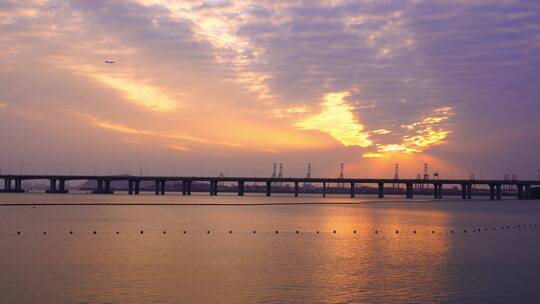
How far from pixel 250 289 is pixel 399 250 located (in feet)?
67.9

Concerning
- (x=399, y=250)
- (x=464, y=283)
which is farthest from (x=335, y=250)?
(x=464, y=283)

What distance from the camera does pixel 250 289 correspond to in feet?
98.8

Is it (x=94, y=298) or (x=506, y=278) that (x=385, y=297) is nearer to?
(x=506, y=278)

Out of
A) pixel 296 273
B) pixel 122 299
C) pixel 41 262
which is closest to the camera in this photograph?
pixel 122 299

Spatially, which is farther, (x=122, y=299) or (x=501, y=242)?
(x=501, y=242)

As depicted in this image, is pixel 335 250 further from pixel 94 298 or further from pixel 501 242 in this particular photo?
pixel 94 298

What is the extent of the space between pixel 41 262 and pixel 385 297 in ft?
66.3

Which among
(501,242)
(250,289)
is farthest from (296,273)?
(501,242)

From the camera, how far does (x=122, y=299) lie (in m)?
27.0

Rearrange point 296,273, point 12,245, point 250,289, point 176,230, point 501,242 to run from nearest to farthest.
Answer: point 250,289, point 296,273, point 12,245, point 501,242, point 176,230

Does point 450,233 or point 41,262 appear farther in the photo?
point 450,233

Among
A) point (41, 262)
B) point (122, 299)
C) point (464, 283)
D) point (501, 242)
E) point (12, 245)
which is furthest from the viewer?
point (501, 242)

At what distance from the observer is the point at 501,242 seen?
5594 cm

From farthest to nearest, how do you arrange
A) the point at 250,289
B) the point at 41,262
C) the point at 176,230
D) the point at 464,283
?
the point at 176,230 → the point at 41,262 → the point at 464,283 → the point at 250,289
